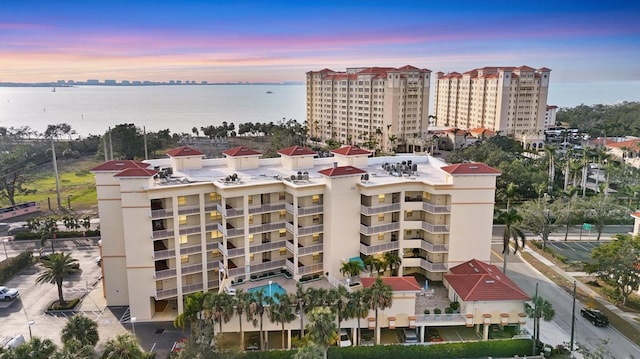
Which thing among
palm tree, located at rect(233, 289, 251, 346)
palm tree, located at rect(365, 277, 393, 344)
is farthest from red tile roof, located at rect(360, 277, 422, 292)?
palm tree, located at rect(233, 289, 251, 346)

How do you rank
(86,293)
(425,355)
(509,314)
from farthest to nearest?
(86,293)
(509,314)
(425,355)

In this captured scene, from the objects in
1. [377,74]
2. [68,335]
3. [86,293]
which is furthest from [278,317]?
[377,74]

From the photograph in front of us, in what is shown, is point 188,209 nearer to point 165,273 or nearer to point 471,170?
point 165,273

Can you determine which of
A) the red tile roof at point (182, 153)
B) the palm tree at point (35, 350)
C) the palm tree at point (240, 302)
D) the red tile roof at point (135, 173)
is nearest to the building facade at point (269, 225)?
the red tile roof at point (135, 173)

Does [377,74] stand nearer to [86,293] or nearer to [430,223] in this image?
[430,223]

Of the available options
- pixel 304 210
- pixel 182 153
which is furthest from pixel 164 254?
pixel 304 210

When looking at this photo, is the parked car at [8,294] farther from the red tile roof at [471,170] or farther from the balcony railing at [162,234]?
the red tile roof at [471,170]
